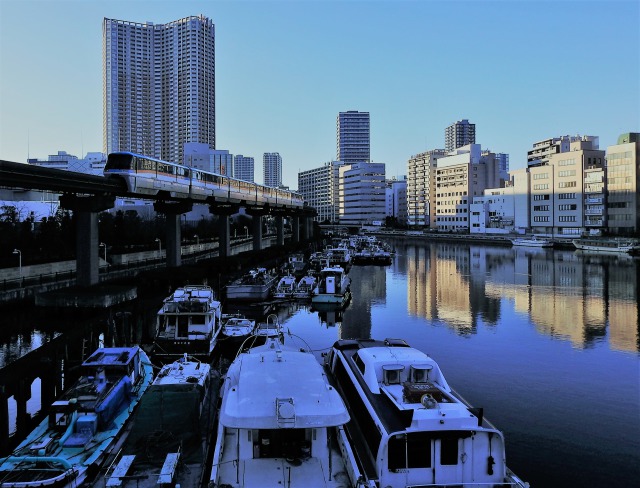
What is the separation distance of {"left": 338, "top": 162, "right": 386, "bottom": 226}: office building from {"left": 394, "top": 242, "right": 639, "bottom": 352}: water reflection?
315ft

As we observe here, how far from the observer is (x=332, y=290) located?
37094 mm

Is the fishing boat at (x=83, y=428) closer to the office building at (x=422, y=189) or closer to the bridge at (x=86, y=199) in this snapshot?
the bridge at (x=86, y=199)

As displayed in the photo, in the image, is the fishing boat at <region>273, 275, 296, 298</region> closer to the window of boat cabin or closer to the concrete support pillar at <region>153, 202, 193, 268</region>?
the concrete support pillar at <region>153, 202, 193, 268</region>

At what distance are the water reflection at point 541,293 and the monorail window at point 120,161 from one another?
20.0m

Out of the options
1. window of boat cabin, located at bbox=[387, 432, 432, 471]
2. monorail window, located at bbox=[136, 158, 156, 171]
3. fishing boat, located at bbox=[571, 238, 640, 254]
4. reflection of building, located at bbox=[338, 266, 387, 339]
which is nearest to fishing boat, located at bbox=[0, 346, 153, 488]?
window of boat cabin, located at bbox=[387, 432, 432, 471]

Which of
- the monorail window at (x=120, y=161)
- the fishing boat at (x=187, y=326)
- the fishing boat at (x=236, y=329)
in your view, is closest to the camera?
the fishing boat at (x=187, y=326)

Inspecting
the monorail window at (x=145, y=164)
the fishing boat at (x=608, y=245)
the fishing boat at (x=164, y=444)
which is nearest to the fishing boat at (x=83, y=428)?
the fishing boat at (x=164, y=444)

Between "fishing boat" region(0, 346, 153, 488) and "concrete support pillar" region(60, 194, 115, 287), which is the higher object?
"concrete support pillar" region(60, 194, 115, 287)

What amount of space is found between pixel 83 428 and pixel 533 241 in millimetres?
90359

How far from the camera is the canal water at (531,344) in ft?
43.4

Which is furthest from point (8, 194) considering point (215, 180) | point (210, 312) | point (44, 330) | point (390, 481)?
point (390, 481)

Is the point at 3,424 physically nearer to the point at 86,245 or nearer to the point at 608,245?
the point at 86,245

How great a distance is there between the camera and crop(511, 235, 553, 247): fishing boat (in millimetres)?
87812

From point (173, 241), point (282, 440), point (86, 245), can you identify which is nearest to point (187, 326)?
point (86, 245)
